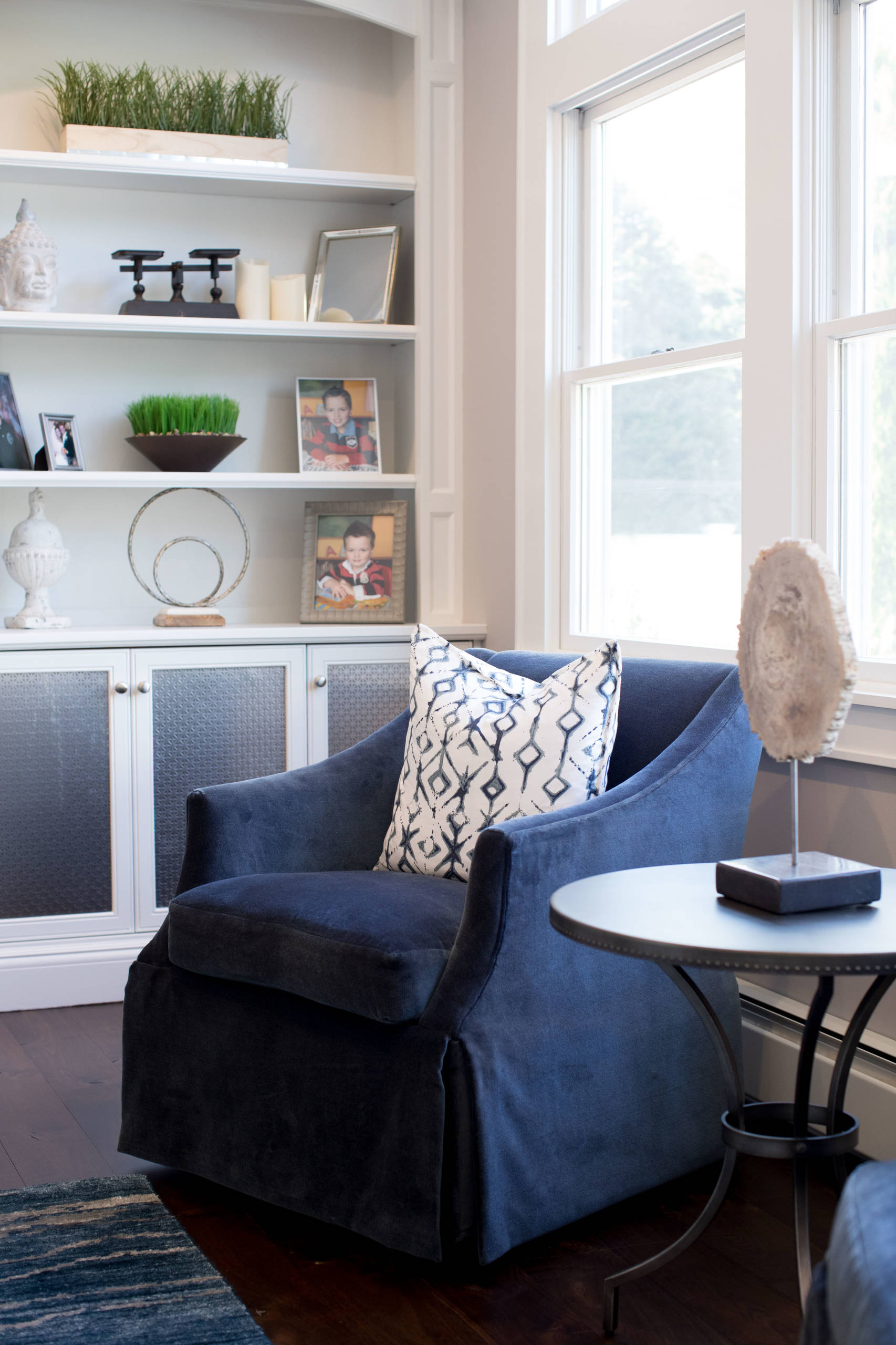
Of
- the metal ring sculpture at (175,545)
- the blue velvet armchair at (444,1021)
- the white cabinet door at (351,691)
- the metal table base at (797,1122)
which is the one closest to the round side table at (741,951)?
the metal table base at (797,1122)

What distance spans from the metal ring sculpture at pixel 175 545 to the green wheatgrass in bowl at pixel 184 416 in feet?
0.52

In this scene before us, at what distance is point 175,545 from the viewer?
12.2 feet

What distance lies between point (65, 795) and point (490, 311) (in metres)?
1.68

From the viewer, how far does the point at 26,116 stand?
352cm

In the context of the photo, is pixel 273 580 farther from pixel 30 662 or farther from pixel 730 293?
pixel 730 293

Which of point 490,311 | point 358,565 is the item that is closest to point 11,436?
point 358,565

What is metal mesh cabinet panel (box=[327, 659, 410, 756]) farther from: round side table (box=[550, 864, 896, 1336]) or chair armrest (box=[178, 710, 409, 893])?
round side table (box=[550, 864, 896, 1336])

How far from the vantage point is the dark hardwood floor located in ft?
5.71

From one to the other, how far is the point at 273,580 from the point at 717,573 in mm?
1571

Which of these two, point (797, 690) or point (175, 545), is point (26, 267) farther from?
point (797, 690)

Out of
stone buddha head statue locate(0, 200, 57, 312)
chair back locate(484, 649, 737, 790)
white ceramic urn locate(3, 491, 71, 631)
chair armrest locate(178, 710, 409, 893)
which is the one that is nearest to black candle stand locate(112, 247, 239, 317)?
stone buddha head statue locate(0, 200, 57, 312)

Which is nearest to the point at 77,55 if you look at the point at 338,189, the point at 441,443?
the point at 338,189

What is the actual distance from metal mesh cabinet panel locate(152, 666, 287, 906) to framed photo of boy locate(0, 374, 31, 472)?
72cm

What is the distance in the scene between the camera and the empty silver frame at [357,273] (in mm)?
3631
